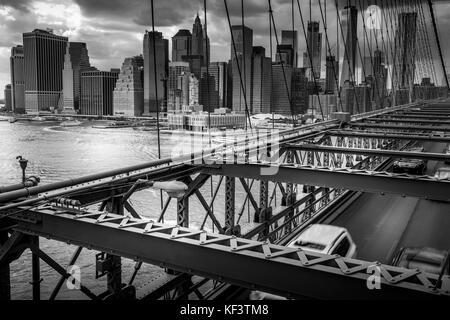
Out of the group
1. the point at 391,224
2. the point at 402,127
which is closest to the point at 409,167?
the point at 402,127

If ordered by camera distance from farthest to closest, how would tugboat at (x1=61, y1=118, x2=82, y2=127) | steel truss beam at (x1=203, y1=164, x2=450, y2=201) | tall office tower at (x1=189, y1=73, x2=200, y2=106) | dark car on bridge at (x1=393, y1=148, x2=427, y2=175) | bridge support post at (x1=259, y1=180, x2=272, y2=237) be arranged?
tugboat at (x1=61, y1=118, x2=82, y2=127) → tall office tower at (x1=189, y1=73, x2=200, y2=106) → dark car on bridge at (x1=393, y1=148, x2=427, y2=175) → bridge support post at (x1=259, y1=180, x2=272, y2=237) → steel truss beam at (x1=203, y1=164, x2=450, y2=201)

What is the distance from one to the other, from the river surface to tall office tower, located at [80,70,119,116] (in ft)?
84.0

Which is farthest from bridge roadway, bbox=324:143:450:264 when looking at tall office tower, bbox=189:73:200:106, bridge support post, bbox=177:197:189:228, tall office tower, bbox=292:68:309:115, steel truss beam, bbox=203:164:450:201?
tall office tower, bbox=189:73:200:106

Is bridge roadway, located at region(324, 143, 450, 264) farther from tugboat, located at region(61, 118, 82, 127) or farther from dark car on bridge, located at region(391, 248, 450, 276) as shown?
tugboat, located at region(61, 118, 82, 127)

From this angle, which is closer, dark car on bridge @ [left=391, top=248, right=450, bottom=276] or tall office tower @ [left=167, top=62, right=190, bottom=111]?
dark car on bridge @ [left=391, top=248, right=450, bottom=276]

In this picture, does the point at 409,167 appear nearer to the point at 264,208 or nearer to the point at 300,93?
the point at 264,208

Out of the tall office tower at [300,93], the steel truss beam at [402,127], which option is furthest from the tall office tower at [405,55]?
the steel truss beam at [402,127]

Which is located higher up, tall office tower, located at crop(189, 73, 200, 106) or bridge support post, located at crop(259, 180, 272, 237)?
tall office tower, located at crop(189, 73, 200, 106)

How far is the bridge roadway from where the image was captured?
45.1 ft

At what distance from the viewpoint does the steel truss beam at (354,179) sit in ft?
27.8

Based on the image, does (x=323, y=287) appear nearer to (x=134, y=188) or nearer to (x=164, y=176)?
(x=134, y=188)
